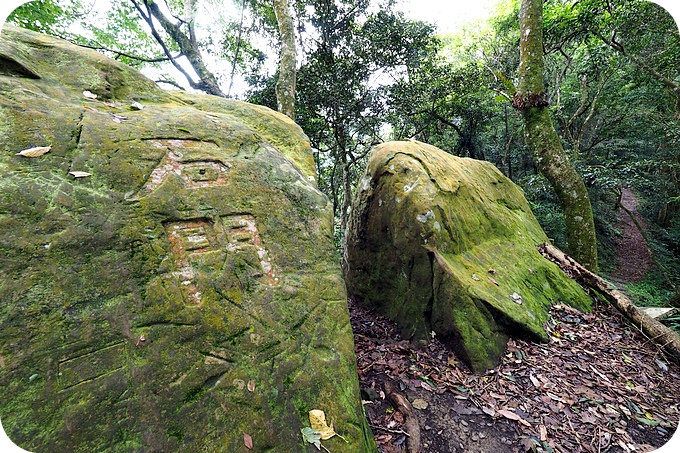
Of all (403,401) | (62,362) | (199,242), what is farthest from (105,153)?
(403,401)

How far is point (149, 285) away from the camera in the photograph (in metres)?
1.88

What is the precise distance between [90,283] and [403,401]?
281 cm

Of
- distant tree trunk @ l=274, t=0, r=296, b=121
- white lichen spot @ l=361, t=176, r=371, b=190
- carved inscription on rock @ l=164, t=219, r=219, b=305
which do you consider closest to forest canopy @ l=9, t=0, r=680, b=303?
distant tree trunk @ l=274, t=0, r=296, b=121

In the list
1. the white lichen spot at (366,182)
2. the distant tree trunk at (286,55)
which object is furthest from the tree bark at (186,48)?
the white lichen spot at (366,182)

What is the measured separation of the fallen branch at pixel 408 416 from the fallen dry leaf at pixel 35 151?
139 inches

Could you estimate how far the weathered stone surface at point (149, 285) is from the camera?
1.53 m

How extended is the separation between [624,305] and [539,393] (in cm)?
237

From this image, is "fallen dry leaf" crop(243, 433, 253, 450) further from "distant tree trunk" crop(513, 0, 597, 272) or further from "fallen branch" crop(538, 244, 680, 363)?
"distant tree trunk" crop(513, 0, 597, 272)

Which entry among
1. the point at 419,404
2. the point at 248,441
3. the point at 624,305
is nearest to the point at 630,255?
the point at 624,305

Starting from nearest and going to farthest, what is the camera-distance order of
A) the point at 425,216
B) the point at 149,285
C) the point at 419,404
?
the point at 149,285 < the point at 419,404 < the point at 425,216

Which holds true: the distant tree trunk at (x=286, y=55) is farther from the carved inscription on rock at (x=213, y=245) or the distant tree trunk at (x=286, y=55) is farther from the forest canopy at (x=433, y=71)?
the carved inscription on rock at (x=213, y=245)

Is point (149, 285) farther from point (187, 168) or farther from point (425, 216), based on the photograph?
point (425, 216)

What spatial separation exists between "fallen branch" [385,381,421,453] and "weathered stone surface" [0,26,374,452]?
679mm

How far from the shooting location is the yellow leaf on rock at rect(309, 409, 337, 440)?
6.14 ft
